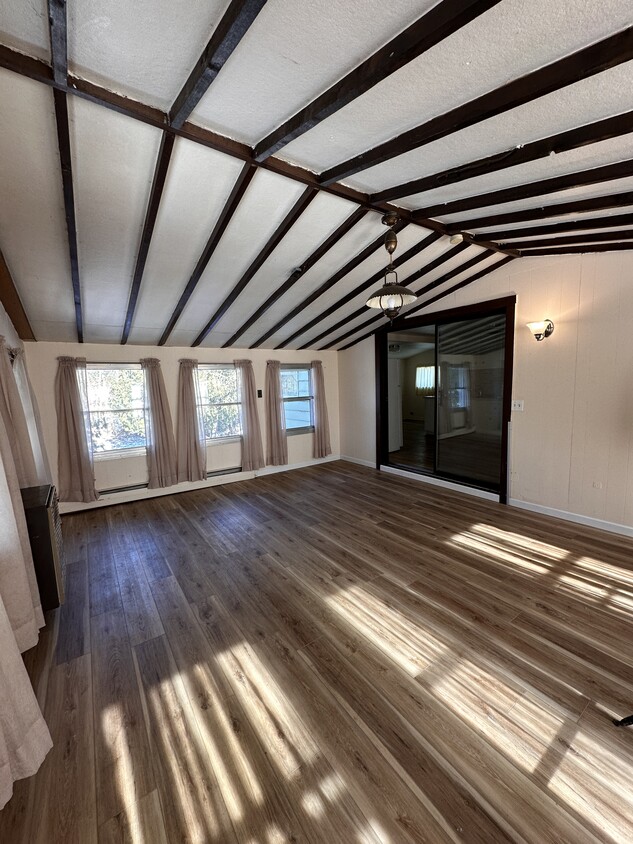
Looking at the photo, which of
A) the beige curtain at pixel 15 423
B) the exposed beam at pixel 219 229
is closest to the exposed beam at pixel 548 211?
the exposed beam at pixel 219 229

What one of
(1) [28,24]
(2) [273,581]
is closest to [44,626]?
(2) [273,581]

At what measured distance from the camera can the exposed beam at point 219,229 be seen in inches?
88.0

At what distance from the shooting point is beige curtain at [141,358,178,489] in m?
4.90

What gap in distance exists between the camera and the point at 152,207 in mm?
2291

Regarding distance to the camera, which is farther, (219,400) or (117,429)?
(219,400)

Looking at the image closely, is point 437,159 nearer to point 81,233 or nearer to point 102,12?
point 102,12

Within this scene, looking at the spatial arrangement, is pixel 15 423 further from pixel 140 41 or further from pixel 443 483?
pixel 443 483

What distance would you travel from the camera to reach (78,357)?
14.8 ft

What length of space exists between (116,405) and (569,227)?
5.60 meters

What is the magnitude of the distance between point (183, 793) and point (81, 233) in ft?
11.0

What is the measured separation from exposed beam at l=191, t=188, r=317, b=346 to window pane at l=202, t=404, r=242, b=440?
5.31 ft

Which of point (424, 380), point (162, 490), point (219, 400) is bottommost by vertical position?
point (162, 490)

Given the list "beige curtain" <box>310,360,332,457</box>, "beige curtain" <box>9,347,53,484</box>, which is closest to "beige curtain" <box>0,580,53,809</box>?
"beige curtain" <box>9,347,53,484</box>

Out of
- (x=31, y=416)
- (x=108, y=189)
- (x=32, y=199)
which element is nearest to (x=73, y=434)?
(x=31, y=416)
